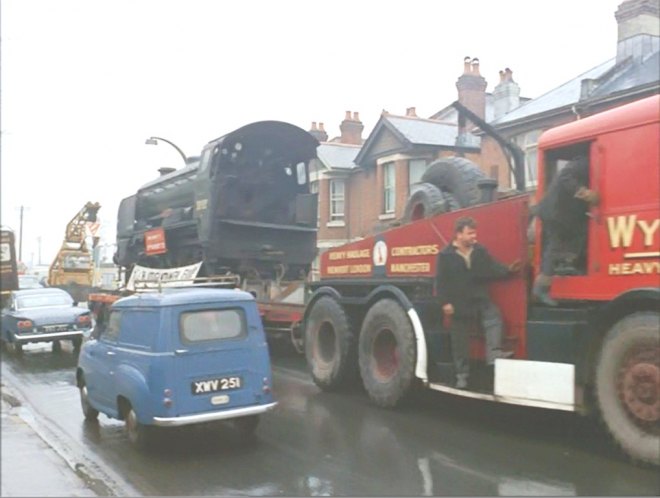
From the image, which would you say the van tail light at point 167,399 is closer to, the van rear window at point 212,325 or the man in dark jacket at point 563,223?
the van rear window at point 212,325

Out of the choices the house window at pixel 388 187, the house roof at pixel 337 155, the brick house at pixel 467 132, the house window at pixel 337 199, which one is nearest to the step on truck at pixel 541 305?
the brick house at pixel 467 132

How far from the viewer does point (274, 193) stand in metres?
15.5

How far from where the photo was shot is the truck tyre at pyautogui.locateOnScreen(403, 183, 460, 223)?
8.86m

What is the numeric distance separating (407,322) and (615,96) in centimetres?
1380

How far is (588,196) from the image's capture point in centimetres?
637

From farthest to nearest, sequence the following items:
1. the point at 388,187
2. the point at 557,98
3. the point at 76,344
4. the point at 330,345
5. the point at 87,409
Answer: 1. the point at 388,187
2. the point at 557,98
3. the point at 76,344
4. the point at 330,345
5. the point at 87,409

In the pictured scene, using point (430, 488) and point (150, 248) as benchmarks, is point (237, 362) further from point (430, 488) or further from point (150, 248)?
point (150, 248)

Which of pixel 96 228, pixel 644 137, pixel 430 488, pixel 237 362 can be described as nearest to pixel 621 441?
pixel 430 488

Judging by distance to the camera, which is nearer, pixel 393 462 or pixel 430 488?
pixel 430 488

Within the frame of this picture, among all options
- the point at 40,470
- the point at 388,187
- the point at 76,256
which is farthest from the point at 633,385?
the point at 76,256

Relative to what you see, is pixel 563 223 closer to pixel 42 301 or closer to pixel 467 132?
pixel 42 301

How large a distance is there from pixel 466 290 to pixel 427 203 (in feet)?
5.98

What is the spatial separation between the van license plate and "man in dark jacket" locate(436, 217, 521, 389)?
2.24 metres

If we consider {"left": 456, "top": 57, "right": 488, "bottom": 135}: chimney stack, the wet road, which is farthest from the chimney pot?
the wet road
